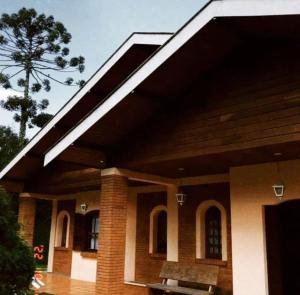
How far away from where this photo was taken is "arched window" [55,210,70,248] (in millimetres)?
15531

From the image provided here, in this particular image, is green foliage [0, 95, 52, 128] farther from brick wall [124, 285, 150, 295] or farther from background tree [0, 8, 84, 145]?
brick wall [124, 285, 150, 295]

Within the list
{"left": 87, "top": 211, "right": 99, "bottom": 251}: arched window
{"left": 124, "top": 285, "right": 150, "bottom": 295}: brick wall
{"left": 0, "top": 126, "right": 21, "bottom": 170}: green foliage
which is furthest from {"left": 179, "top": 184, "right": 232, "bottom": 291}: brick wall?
{"left": 0, "top": 126, "right": 21, "bottom": 170}: green foliage

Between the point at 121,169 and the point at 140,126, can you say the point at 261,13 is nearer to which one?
the point at 140,126

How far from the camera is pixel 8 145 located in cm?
2222

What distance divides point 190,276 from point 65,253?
22.6 ft

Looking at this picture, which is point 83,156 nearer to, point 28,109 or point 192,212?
point 192,212

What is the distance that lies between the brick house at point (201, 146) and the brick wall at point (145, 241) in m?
0.03

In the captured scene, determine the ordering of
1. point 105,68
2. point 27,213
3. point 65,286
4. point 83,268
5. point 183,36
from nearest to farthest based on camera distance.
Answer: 1. point 183,36
2. point 105,68
3. point 65,286
4. point 83,268
5. point 27,213

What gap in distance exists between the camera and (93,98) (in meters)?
11.0

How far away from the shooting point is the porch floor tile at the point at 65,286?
36.4ft

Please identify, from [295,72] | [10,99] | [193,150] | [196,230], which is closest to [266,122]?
[295,72]

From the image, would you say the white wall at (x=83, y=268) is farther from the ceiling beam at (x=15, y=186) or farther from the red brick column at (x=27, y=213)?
the ceiling beam at (x=15, y=186)

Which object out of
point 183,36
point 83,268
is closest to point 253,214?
point 183,36

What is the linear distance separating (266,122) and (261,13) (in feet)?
5.41
